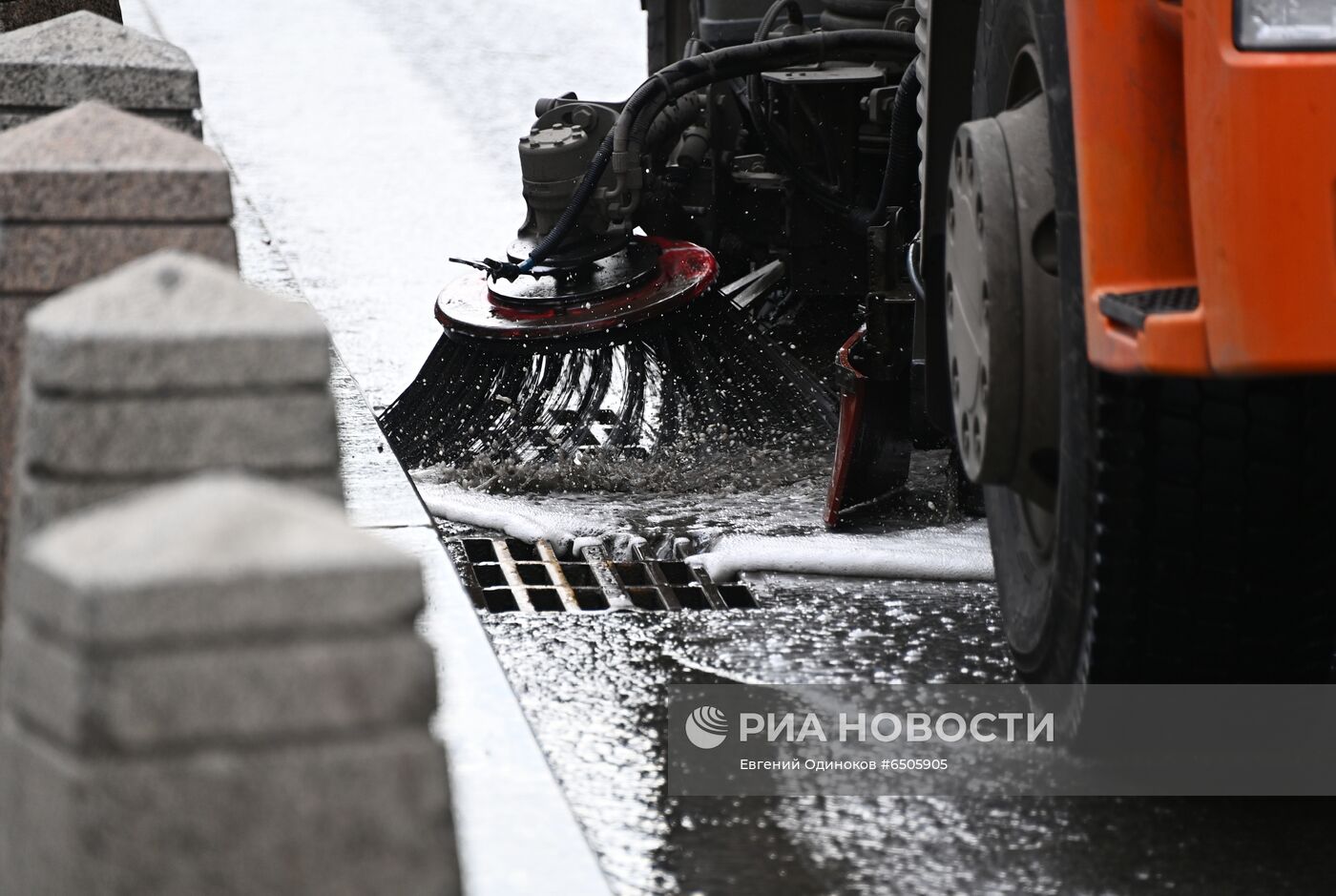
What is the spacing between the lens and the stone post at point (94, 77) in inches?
114

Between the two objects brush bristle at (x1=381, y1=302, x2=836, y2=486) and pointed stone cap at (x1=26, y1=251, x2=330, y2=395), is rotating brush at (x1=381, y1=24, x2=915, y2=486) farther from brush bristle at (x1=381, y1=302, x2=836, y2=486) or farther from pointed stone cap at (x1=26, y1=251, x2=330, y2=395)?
pointed stone cap at (x1=26, y1=251, x2=330, y2=395)

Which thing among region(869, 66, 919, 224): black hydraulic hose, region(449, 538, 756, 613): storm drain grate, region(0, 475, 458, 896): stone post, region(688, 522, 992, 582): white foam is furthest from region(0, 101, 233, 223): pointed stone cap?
region(869, 66, 919, 224): black hydraulic hose

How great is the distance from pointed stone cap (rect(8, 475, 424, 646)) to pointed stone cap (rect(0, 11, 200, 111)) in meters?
1.71

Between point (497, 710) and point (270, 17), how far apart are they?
35.3ft

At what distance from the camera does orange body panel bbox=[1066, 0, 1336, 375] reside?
1.94 m

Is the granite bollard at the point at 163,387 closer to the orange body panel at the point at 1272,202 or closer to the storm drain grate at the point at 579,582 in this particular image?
the orange body panel at the point at 1272,202

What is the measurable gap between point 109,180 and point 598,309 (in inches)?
110

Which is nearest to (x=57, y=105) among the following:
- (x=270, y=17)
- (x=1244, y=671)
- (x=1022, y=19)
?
(x=1022, y=19)

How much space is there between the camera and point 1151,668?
245cm

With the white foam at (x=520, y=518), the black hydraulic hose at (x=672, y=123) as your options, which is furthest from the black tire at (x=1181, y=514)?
the black hydraulic hose at (x=672, y=123)

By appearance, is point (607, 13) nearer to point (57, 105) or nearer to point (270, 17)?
point (270, 17)

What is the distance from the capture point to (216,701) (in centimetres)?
125

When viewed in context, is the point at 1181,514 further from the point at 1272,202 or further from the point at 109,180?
the point at 109,180

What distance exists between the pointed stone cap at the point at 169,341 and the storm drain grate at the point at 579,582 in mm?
2028
